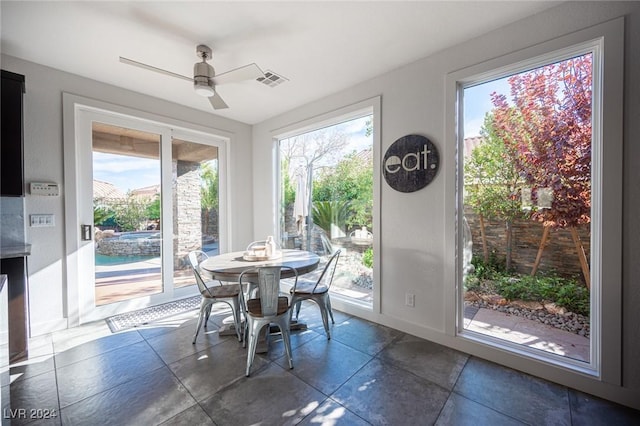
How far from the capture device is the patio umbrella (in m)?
3.93

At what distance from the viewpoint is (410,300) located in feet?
8.75

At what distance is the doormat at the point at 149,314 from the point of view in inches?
114

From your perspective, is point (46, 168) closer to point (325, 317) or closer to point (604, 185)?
point (325, 317)

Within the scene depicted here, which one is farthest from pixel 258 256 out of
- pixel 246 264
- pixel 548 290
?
pixel 548 290

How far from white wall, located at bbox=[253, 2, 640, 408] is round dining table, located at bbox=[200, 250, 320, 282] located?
0.91 m

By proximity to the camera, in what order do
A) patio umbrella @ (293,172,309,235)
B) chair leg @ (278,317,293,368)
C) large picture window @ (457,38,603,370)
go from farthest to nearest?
patio umbrella @ (293,172,309,235), chair leg @ (278,317,293,368), large picture window @ (457,38,603,370)

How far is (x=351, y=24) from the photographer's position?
208 cm

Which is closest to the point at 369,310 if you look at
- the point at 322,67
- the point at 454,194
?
the point at 454,194

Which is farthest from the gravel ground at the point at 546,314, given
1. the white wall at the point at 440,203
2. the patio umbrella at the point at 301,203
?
the patio umbrella at the point at 301,203

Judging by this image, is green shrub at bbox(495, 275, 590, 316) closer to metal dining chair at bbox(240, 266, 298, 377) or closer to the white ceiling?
metal dining chair at bbox(240, 266, 298, 377)

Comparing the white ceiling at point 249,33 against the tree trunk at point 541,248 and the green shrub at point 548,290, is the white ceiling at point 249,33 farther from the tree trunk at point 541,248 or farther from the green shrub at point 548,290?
the green shrub at point 548,290

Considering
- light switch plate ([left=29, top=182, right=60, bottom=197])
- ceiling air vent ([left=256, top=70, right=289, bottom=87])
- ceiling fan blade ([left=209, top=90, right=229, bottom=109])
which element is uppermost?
ceiling air vent ([left=256, top=70, right=289, bottom=87])

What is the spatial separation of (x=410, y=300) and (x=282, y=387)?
147 cm

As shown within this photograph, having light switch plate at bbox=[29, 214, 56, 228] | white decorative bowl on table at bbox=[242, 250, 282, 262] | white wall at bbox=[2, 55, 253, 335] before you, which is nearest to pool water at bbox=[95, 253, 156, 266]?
white wall at bbox=[2, 55, 253, 335]
